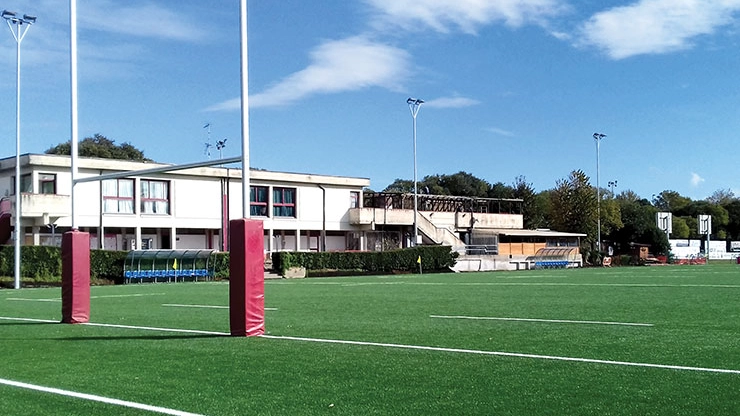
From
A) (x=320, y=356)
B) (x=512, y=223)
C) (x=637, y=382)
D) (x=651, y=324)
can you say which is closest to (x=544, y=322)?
(x=651, y=324)

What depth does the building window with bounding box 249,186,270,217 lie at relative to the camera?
56.6m

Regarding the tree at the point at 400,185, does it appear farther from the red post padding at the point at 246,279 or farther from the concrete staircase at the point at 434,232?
the red post padding at the point at 246,279

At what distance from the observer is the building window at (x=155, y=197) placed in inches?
2013

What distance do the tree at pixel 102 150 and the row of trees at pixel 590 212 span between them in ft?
104

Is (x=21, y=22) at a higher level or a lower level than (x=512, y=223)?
higher

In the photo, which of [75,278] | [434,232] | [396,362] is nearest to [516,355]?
[396,362]

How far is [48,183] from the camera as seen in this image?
47.2 meters

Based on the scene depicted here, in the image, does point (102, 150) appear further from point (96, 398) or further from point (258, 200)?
point (96, 398)

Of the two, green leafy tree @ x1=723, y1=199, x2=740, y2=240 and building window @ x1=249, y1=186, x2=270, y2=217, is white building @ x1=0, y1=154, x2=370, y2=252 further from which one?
green leafy tree @ x1=723, y1=199, x2=740, y2=240

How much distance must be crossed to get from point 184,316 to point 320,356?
24.1 feet

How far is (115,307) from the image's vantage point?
1944 cm

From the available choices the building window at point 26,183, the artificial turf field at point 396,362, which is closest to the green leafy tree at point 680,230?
the building window at point 26,183

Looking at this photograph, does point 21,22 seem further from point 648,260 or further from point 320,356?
point 648,260

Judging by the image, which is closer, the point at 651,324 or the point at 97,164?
the point at 651,324
